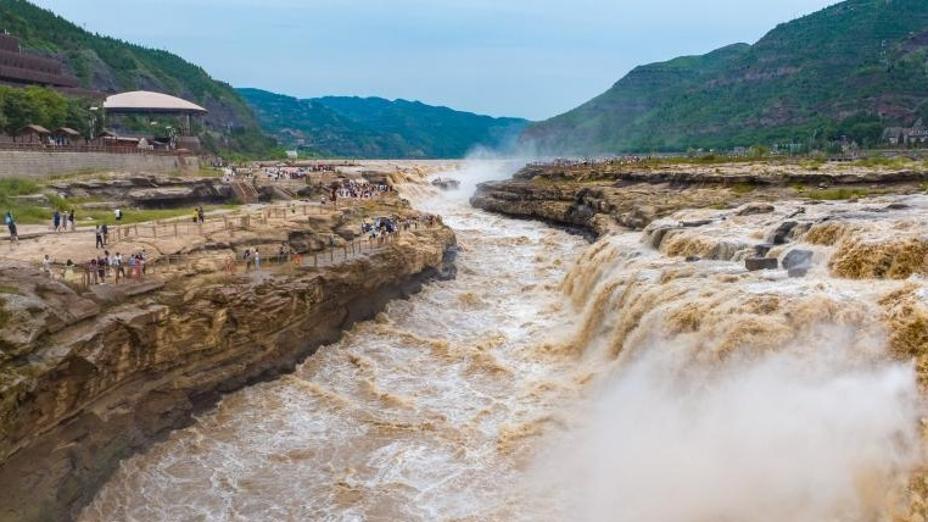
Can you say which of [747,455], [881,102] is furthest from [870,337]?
[881,102]

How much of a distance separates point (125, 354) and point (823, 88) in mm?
163582

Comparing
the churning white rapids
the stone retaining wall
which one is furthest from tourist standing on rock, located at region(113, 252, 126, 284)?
the stone retaining wall

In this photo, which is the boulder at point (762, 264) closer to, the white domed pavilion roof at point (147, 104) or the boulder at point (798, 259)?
the boulder at point (798, 259)

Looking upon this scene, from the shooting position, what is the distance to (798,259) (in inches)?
879

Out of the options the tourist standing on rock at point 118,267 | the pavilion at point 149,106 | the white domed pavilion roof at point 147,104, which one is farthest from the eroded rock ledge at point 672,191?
the white domed pavilion roof at point 147,104

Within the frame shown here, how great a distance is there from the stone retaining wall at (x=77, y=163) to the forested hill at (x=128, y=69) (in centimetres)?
5531

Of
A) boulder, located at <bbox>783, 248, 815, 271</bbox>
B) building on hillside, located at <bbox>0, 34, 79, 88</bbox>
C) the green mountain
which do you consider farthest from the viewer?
the green mountain

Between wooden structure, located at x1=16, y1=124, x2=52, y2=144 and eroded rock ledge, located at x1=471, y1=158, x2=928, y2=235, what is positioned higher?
wooden structure, located at x1=16, y1=124, x2=52, y2=144

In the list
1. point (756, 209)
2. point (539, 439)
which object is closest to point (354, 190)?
point (756, 209)

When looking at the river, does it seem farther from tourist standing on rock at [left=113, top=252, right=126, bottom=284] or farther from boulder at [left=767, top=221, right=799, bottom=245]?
boulder at [left=767, top=221, right=799, bottom=245]

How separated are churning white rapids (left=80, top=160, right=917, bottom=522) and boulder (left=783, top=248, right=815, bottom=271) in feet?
13.0

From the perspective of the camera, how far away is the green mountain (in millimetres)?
128625

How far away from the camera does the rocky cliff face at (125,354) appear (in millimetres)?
15719

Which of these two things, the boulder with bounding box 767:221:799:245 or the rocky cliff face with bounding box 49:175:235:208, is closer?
the boulder with bounding box 767:221:799:245
